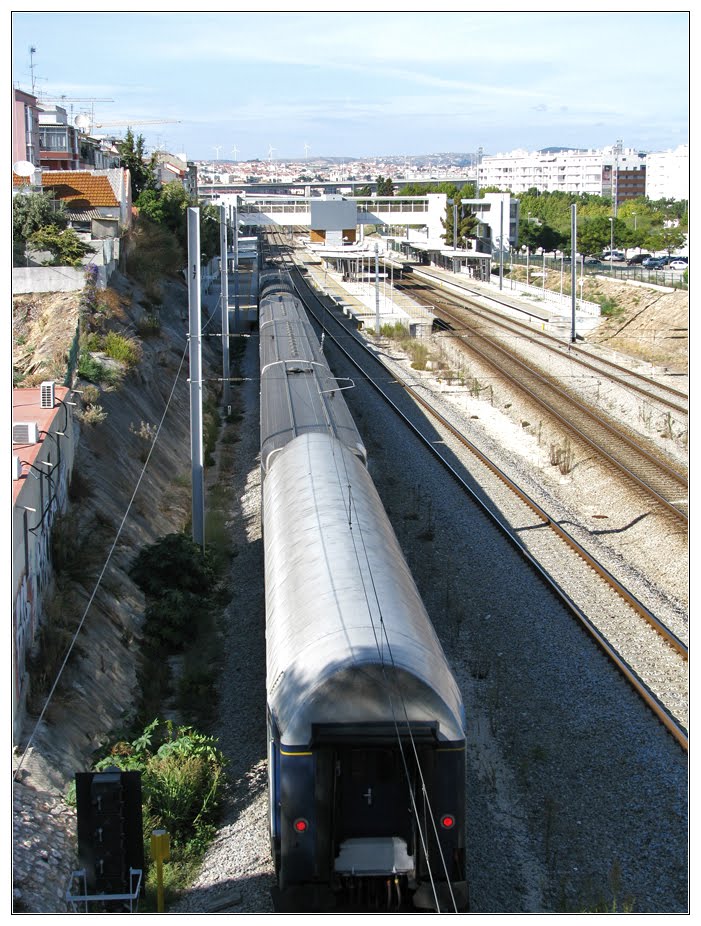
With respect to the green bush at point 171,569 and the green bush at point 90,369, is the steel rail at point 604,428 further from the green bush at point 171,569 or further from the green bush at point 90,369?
the green bush at point 90,369

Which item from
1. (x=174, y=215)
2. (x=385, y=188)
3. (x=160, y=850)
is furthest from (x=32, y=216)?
(x=385, y=188)

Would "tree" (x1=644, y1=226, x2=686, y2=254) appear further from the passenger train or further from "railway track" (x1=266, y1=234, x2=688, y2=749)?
the passenger train

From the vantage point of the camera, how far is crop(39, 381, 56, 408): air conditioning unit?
14961 mm

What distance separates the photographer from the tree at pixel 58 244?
3156 centimetres

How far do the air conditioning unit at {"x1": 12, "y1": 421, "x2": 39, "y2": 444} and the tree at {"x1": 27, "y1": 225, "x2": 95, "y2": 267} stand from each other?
19.2 meters

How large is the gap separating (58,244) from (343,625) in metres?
26.4

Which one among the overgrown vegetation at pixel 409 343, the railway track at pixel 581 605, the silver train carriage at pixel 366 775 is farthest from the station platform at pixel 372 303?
the silver train carriage at pixel 366 775

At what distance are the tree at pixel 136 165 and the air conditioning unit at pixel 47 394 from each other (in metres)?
37.5

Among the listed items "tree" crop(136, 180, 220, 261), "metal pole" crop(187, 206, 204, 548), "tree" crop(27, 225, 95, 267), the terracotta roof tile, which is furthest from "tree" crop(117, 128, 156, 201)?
"metal pole" crop(187, 206, 204, 548)

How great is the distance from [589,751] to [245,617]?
18.1ft

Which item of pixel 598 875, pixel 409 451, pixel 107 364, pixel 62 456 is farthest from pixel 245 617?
pixel 107 364

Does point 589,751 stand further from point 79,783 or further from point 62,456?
point 62,456

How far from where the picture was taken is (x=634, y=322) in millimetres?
43031

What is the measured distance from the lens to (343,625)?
854cm
